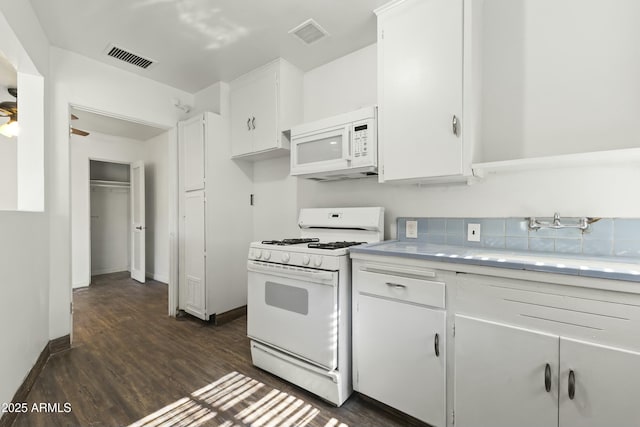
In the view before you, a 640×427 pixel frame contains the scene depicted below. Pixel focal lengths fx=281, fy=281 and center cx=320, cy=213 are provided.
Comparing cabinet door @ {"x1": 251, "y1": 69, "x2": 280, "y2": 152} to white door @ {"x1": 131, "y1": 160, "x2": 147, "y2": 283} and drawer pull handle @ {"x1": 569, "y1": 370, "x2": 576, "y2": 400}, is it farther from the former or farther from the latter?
white door @ {"x1": 131, "y1": 160, "x2": 147, "y2": 283}

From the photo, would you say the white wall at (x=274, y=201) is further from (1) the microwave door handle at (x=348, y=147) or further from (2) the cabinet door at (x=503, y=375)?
(2) the cabinet door at (x=503, y=375)

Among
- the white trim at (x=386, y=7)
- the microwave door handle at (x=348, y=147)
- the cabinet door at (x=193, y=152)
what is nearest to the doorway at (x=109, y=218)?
the cabinet door at (x=193, y=152)

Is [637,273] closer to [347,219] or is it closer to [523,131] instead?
[523,131]

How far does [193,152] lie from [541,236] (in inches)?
123

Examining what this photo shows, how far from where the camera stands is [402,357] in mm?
1524

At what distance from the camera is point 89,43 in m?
2.36

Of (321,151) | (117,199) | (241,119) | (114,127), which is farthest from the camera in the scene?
(117,199)

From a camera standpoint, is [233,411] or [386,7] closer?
[233,411]

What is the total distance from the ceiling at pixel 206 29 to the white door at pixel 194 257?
1.32 m

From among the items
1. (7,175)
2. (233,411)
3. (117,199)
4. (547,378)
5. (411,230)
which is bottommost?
(233,411)

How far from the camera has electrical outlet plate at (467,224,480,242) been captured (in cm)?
183

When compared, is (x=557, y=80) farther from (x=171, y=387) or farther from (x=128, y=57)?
(x=128, y=57)

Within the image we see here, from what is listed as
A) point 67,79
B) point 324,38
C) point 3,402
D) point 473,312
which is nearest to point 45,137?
point 67,79

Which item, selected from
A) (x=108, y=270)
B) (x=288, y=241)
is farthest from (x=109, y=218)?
(x=288, y=241)
